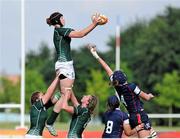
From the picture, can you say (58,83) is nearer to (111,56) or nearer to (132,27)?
(111,56)

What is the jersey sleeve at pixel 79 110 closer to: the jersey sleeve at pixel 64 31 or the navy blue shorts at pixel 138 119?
the navy blue shorts at pixel 138 119

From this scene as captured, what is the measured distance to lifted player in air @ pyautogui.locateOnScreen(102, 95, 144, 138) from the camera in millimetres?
9617

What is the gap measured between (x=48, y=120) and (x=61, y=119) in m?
36.6

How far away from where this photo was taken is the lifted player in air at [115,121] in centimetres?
962

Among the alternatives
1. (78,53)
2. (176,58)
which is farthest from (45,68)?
(176,58)

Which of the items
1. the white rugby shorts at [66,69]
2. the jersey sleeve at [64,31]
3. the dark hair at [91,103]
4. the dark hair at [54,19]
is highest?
the dark hair at [54,19]

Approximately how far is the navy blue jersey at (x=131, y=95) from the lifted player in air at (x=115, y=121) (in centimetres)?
21

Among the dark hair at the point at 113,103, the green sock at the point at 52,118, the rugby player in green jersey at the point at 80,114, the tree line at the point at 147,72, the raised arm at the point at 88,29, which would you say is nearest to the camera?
the raised arm at the point at 88,29

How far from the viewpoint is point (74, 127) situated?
9.87 m

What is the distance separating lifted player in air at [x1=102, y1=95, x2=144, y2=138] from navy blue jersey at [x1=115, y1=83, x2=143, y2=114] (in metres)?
0.21

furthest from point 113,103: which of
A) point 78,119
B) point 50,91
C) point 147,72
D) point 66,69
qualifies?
point 147,72

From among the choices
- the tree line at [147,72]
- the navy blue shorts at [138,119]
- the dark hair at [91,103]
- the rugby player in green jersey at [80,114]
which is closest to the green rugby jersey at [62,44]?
the rugby player in green jersey at [80,114]

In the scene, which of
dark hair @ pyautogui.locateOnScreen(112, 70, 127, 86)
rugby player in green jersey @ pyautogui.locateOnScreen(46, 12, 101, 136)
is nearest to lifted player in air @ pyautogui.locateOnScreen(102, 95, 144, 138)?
dark hair @ pyautogui.locateOnScreen(112, 70, 127, 86)

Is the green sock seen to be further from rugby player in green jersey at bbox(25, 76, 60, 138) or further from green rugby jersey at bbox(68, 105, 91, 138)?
green rugby jersey at bbox(68, 105, 91, 138)
